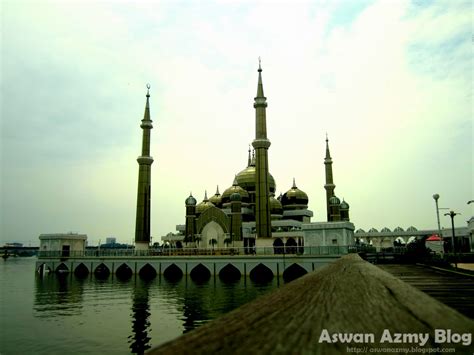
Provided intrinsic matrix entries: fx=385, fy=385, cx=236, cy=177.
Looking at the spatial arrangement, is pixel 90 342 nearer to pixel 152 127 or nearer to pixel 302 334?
pixel 302 334

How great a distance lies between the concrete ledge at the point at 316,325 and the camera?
144cm

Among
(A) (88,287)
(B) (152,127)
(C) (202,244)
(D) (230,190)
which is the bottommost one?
(A) (88,287)

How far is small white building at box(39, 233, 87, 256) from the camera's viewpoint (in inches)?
2039

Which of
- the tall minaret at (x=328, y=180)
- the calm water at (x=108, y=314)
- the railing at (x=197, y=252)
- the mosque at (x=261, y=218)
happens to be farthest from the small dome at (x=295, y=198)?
the calm water at (x=108, y=314)

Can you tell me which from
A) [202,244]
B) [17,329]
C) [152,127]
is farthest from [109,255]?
[17,329]

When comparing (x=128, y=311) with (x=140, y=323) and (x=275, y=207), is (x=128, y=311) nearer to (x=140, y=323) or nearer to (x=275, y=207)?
(x=140, y=323)

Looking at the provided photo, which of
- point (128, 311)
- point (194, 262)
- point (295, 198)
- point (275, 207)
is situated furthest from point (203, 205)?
point (128, 311)

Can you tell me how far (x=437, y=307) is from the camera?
1.98 meters

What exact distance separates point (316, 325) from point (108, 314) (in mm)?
21936

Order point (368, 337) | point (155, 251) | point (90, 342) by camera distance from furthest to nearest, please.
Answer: point (155, 251) < point (90, 342) < point (368, 337)

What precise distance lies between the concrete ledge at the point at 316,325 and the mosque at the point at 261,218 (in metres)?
37.5

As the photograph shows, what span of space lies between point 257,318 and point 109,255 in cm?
4994

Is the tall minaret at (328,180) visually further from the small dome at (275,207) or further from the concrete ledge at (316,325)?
the concrete ledge at (316,325)

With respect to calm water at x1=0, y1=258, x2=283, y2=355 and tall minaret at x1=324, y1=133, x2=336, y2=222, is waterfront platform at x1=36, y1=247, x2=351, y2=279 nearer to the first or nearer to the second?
calm water at x1=0, y1=258, x2=283, y2=355
